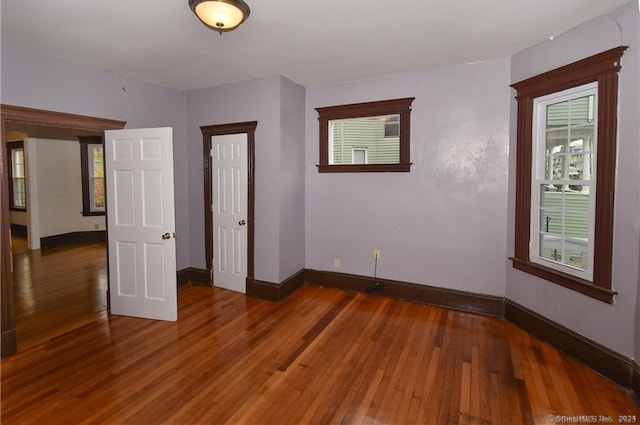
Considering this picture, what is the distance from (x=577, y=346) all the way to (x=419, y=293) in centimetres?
158

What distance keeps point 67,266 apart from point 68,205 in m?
2.60

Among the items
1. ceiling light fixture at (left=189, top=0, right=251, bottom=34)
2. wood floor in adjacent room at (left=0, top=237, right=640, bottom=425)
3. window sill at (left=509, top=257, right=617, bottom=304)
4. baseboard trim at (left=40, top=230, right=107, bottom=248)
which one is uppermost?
ceiling light fixture at (left=189, top=0, right=251, bottom=34)

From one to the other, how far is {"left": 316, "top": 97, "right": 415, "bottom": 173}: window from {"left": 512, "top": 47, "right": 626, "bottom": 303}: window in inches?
48.2

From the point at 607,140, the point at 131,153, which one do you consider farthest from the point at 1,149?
the point at 607,140

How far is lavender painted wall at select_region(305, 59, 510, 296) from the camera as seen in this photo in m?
3.56

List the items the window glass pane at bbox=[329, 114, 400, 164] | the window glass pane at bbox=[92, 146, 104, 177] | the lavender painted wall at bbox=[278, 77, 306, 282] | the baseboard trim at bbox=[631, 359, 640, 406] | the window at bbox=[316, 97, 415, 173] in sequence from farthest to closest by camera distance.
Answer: the window glass pane at bbox=[92, 146, 104, 177], the window glass pane at bbox=[329, 114, 400, 164], the lavender painted wall at bbox=[278, 77, 306, 282], the window at bbox=[316, 97, 415, 173], the baseboard trim at bbox=[631, 359, 640, 406]

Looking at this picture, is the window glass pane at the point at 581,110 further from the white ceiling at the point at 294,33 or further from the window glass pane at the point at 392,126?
the window glass pane at the point at 392,126

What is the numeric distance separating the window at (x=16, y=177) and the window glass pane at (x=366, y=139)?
25.5ft

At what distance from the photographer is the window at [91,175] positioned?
756 centimetres

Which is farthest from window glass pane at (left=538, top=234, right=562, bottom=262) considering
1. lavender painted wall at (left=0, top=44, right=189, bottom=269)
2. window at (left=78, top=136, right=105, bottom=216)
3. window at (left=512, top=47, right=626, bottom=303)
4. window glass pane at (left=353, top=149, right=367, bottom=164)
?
window at (left=78, top=136, right=105, bottom=216)

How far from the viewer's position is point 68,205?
7426 mm

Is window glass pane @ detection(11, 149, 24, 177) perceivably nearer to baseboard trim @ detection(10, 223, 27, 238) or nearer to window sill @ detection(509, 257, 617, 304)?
baseboard trim @ detection(10, 223, 27, 238)

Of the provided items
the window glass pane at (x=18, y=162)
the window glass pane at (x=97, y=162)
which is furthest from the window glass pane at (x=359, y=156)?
the window glass pane at (x=18, y=162)

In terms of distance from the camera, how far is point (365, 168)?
4.18 meters
